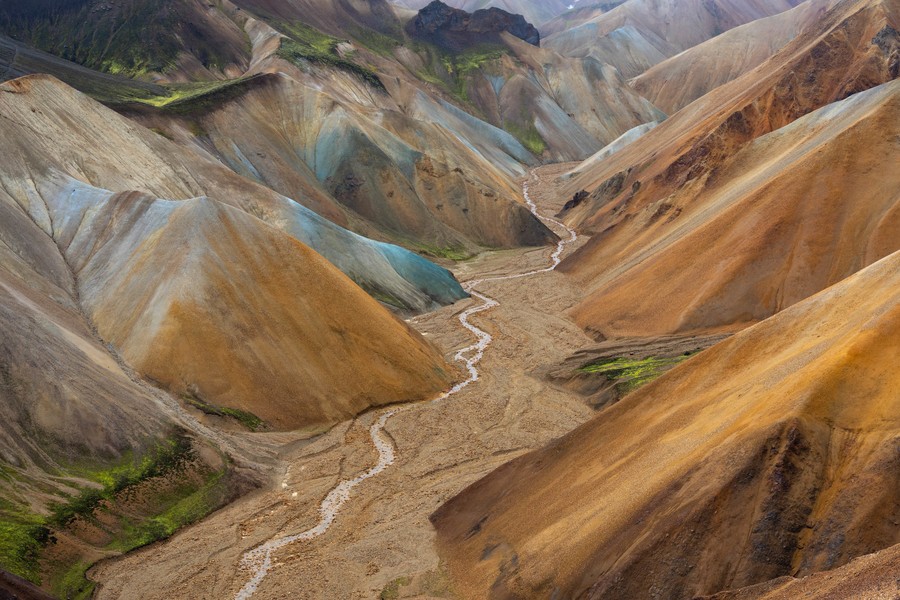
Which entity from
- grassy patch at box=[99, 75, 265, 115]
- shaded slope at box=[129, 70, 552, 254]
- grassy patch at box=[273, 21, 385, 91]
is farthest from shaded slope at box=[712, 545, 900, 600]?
grassy patch at box=[273, 21, 385, 91]

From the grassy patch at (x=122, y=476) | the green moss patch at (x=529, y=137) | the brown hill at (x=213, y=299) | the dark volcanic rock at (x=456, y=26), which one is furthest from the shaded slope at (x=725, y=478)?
the dark volcanic rock at (x=456, y=26)

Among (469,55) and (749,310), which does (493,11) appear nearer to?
(469,55)

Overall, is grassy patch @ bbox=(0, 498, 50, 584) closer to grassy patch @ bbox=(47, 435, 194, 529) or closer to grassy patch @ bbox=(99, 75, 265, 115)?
grassy patch @ bbox=(47, 435, 194, 529)

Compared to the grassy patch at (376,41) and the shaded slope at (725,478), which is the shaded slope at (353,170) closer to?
the shaded slope at (725,478)

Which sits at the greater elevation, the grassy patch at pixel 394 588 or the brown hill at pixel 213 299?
the brown hill at pixel 213 299

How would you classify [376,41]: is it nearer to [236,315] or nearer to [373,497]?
[236,315]

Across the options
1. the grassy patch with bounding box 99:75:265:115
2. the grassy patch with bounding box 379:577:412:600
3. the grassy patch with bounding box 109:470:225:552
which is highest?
the grassy patch with bounding box 99:75:265:115
